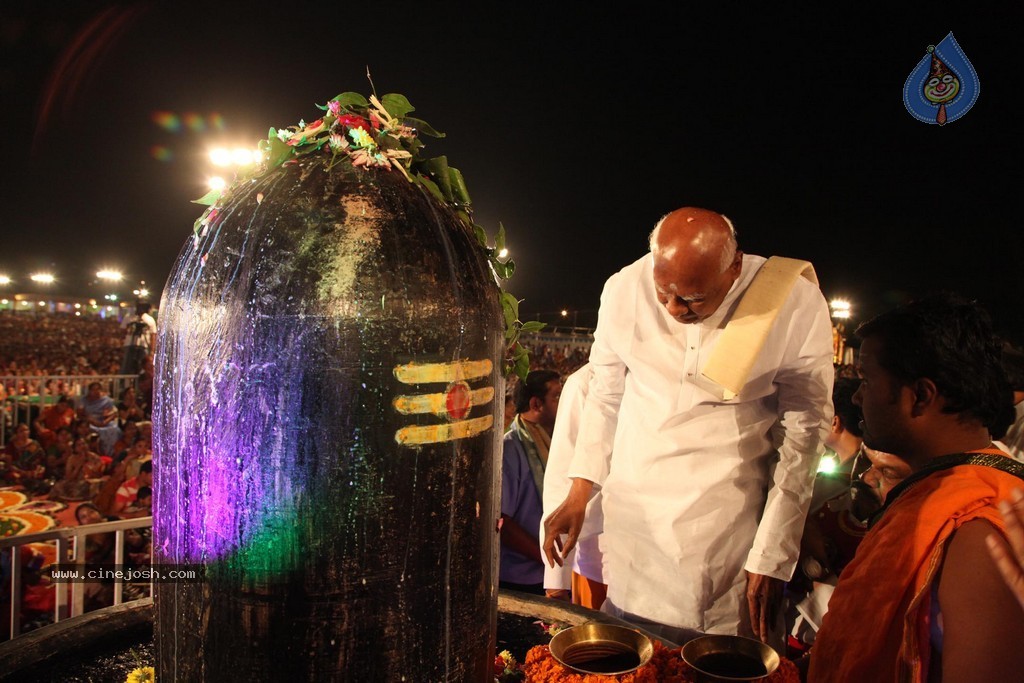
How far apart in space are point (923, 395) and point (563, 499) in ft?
6.54

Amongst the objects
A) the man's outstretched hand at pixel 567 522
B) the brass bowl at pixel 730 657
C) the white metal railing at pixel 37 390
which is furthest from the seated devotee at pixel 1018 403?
the white metal railing at pixel 37 390

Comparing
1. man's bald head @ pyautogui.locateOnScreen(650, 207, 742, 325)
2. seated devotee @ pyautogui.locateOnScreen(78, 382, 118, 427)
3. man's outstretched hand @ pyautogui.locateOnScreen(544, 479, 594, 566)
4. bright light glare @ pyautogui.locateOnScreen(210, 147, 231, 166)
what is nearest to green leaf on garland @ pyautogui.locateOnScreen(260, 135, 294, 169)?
bright light glare @ pyautogui.locateOnScreen(210, 147, 231, 166)

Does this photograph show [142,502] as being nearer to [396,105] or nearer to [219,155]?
[219,155]

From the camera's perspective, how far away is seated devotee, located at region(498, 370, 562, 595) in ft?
15.6

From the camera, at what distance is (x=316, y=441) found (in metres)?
1.49

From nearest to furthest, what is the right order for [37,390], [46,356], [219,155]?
[219,155]
[37,390]
[46,356]

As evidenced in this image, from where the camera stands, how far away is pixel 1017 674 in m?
1.68

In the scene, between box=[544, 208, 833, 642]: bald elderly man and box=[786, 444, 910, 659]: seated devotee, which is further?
box=[786, 444, 910, 659]: seated devotee

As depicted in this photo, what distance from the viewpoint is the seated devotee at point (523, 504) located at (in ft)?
15.6

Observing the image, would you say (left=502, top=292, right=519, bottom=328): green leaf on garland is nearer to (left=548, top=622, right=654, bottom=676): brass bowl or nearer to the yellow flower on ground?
(left=548, top=622, right=654, bottom=676): brass bowl

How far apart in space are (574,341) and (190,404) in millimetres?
25893

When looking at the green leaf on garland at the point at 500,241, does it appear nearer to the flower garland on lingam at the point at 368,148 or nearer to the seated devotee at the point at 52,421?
the flower garland on lingam at the point at 368,148

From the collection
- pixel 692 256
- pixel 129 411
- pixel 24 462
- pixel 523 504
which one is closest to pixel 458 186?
pixel 692 256

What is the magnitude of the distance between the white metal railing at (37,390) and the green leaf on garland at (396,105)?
42.8 feet
